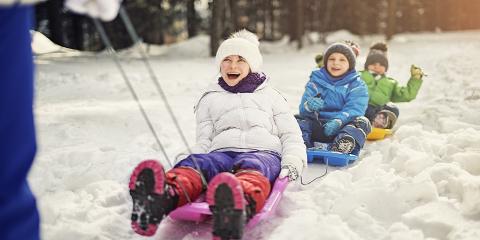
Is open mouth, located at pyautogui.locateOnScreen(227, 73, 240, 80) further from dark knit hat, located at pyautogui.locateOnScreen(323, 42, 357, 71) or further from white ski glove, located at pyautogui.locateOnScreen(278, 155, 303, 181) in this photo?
dark knit hat, located at pyautogui.locateOnScreen(323, 42, 357, 71)

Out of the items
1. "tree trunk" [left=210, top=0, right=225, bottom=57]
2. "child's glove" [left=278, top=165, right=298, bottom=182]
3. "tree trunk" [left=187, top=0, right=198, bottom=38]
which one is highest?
"child's glove" [left=278, top=165, right=298, bottom=182]

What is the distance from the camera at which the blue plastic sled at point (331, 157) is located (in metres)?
4.14

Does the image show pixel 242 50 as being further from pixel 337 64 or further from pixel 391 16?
pixel 391 16

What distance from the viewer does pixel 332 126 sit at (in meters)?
4.57

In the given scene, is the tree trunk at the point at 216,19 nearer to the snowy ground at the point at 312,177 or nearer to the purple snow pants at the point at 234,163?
the snowy ground at the point at 312,177

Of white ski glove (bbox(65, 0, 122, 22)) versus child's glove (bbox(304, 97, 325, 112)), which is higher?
white ski glove (bbox(65, 0, 122, 22))

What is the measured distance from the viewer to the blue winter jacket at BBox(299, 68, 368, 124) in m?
4.66

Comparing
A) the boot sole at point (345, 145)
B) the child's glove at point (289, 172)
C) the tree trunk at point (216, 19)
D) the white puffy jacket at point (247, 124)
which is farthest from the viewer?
the tree trunk at point (216, 19)

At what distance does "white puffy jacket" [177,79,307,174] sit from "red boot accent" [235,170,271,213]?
1.53ft

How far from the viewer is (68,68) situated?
38.3 ft

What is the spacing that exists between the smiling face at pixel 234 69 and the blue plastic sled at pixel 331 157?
3.20 feet

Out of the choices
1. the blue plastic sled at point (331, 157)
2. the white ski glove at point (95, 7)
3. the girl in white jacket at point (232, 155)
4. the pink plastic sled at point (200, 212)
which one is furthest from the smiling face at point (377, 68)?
the white ski glove at point (95, 7)

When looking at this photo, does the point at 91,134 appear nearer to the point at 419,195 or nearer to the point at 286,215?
the point at 286,215

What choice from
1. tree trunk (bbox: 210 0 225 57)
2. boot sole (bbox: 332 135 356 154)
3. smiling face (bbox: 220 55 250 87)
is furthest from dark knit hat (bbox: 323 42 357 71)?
tree trunk (bbox: 210 0 225 57)
